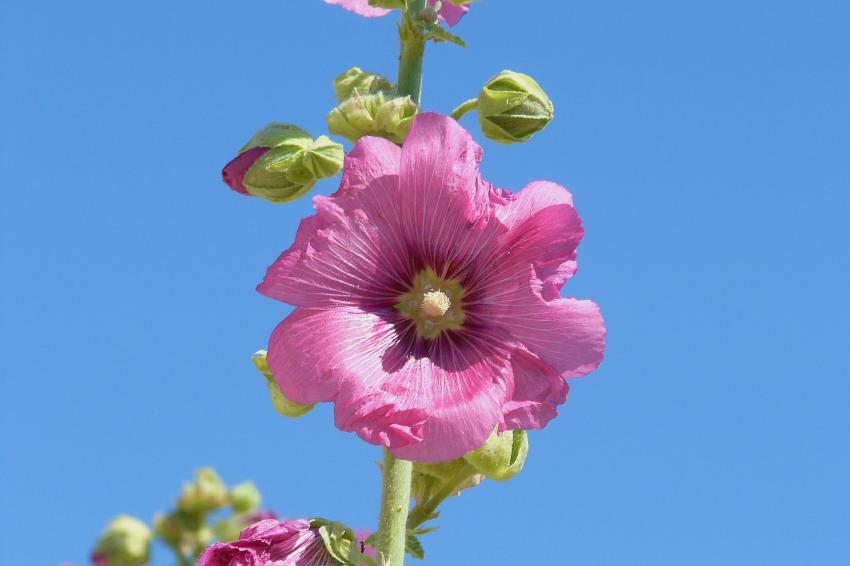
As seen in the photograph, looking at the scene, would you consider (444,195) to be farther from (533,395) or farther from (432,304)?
(533,395)

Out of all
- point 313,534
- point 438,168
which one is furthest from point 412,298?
point 313,534

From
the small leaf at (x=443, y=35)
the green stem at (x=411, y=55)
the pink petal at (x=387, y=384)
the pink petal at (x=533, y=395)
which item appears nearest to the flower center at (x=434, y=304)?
the pink petal at (x=387, y=384)

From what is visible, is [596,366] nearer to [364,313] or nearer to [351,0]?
[364,313]

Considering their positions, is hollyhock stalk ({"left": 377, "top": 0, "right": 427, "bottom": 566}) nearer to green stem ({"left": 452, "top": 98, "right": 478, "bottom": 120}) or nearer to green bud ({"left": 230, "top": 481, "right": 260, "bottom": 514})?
green stem ({"left": 452, "top": 98, "right": 478, "bottom": 120})

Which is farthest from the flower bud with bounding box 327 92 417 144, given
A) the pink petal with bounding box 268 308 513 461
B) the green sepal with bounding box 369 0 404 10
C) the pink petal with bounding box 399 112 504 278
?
the pink petal with bounding box 268 308 513 461

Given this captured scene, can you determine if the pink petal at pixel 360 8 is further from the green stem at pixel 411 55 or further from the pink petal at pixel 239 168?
the pink petal at pixel 239 168
